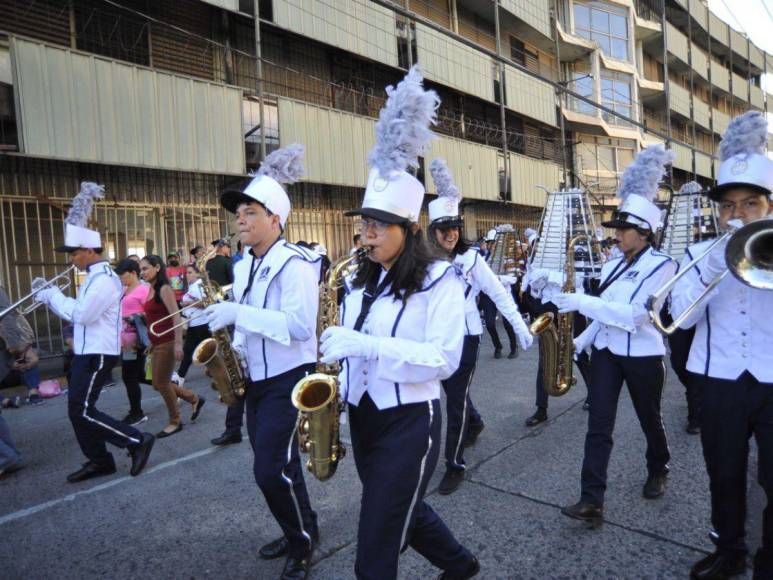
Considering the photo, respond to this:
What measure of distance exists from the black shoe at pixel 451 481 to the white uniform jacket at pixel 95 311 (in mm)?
3064

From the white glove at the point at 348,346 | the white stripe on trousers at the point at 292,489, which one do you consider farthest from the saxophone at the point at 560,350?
the white glove at the point at 348,346

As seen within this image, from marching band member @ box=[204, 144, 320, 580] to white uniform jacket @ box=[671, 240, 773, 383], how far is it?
208cm

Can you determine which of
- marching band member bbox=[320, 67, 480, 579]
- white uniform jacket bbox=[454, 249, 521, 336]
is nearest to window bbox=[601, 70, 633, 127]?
white uniform jacket bbox=[454, 249, 521, 336]

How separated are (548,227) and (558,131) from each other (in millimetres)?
18256

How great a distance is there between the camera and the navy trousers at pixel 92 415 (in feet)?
15.1

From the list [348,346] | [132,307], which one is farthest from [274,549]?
[132,307]

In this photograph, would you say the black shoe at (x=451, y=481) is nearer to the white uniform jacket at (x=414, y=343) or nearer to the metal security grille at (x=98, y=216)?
the white uniform jacket at (x=414, y=343)

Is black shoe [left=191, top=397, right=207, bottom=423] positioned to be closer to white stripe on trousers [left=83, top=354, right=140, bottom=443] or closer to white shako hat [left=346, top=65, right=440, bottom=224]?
white stripe on trousers [left=83, top=354, right=140, bottom=443]

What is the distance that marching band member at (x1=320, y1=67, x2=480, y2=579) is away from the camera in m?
2.21

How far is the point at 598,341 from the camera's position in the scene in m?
3.83

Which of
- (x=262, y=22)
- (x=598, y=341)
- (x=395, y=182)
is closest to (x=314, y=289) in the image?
(x=395, y=182)

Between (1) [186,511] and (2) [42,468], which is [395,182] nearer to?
(1) [186,511]

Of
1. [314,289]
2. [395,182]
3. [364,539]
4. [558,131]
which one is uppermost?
[558,131]

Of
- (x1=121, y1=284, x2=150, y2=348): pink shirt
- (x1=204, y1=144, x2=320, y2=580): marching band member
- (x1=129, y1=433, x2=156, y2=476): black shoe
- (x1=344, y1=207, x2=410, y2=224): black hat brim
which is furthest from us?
(x1=121, y1=284, x2=150, y2=348): pink shirt
